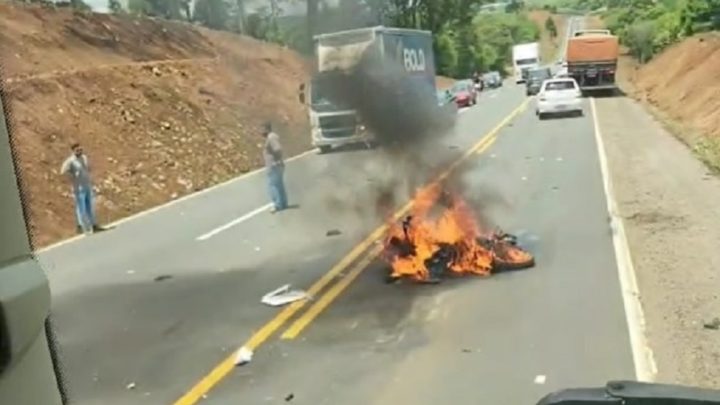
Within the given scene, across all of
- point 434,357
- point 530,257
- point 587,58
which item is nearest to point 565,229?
point 530,257

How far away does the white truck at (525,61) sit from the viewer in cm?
3083

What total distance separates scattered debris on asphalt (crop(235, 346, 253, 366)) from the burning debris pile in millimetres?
3105

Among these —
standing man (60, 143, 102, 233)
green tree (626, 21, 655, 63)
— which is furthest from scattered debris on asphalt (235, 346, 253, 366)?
green tree (626, 21, 655, 63)

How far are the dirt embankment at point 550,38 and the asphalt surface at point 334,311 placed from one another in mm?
12135

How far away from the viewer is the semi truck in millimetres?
13195

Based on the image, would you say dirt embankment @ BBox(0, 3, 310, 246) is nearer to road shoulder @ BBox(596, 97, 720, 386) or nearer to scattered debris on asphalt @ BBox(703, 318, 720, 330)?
road shoulder @ BBox(596, 97, 720, 386)

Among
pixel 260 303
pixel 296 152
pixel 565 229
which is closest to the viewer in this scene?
pixel 260 303

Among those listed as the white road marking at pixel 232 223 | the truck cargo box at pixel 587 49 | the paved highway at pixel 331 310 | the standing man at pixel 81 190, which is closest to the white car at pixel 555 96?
the truck cargo box at pixel 587 49

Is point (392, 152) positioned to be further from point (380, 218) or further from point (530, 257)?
point (530, 257)

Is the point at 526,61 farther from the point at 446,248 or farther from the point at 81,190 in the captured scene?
the point at 446,248

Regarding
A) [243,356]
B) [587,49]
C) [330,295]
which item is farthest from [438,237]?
[587,49]

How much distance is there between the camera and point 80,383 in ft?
25.8

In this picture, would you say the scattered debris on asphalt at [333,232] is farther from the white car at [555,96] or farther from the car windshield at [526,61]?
the white car at [555,96]

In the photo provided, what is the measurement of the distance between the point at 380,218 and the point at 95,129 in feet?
35.3
